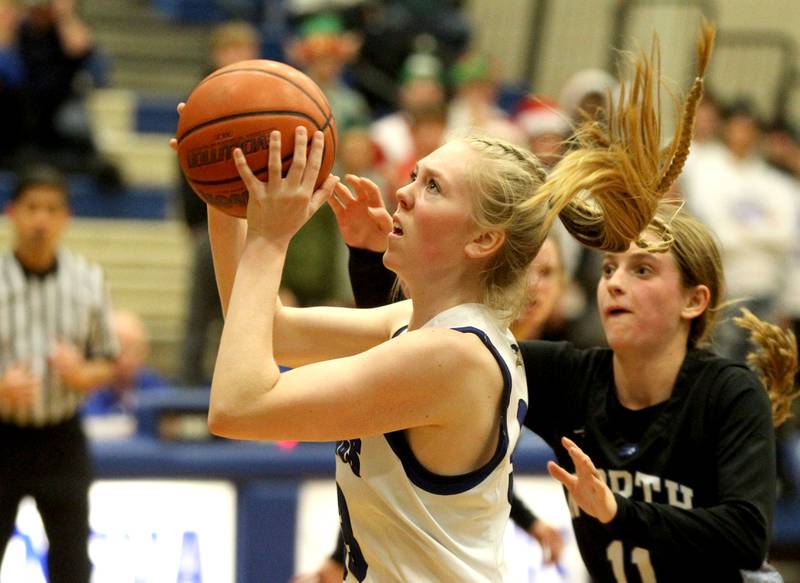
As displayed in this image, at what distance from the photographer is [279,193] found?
7.98 feet

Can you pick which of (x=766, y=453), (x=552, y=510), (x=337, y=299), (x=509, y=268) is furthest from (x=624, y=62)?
(x=337, y=299)

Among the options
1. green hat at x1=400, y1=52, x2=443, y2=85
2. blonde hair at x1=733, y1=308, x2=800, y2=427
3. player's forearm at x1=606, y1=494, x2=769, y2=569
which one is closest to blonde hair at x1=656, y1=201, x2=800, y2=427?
blonde hair at x1=733, y1=308, x2=800, y2=427

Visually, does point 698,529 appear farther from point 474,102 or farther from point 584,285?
point 474,102

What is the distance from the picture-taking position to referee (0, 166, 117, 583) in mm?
5141

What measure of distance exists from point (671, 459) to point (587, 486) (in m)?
0.49

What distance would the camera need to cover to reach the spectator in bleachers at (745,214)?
8438mm

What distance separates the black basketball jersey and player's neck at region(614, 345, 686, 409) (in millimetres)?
25

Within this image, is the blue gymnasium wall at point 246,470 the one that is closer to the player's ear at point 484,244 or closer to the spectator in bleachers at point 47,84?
the player's ear at point 484,244

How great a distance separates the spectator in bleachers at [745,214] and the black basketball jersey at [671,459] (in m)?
5.28

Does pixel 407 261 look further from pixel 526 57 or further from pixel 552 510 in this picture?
pixel 526 57

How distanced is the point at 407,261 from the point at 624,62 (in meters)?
0.90

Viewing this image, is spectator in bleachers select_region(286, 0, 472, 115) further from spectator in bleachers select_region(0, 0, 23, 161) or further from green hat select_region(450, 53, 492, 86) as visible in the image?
spectator in bleachers select_region(0, 0, 23, 161)

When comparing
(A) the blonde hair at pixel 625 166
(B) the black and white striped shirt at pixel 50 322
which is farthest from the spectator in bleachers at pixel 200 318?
(A) the blonde hair at pixel 625 166

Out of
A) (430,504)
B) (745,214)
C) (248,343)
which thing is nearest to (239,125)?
(248,343)
